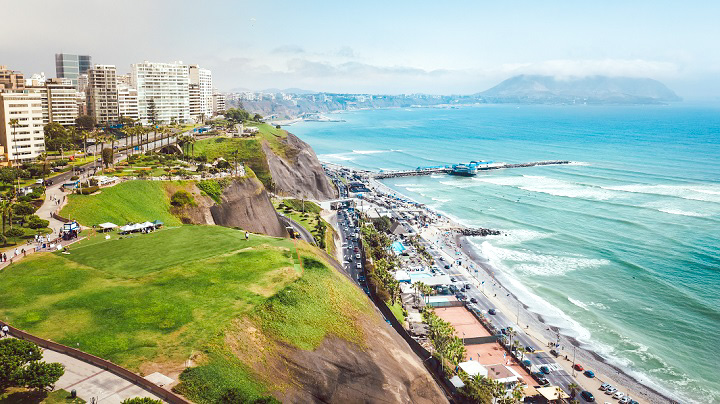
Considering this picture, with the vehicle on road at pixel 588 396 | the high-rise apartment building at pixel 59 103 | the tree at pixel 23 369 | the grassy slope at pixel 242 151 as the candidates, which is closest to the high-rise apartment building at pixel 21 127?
the grassy slope at pixel 242 151

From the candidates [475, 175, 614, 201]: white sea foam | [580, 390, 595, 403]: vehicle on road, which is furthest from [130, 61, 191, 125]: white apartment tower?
[580, 390, 595, 403]: vehicle on road

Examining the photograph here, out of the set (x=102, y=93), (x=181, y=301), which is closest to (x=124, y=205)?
(x=181, y=301)

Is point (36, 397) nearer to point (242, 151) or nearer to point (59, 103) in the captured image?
Result: point (242, 151)

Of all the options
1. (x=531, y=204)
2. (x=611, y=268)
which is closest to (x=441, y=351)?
(x=611, y=268)

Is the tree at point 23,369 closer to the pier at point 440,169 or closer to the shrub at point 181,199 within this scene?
the shrub at point 181,199

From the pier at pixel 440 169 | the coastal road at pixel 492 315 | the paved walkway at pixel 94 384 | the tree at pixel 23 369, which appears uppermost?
the tree at pixel 23 369
